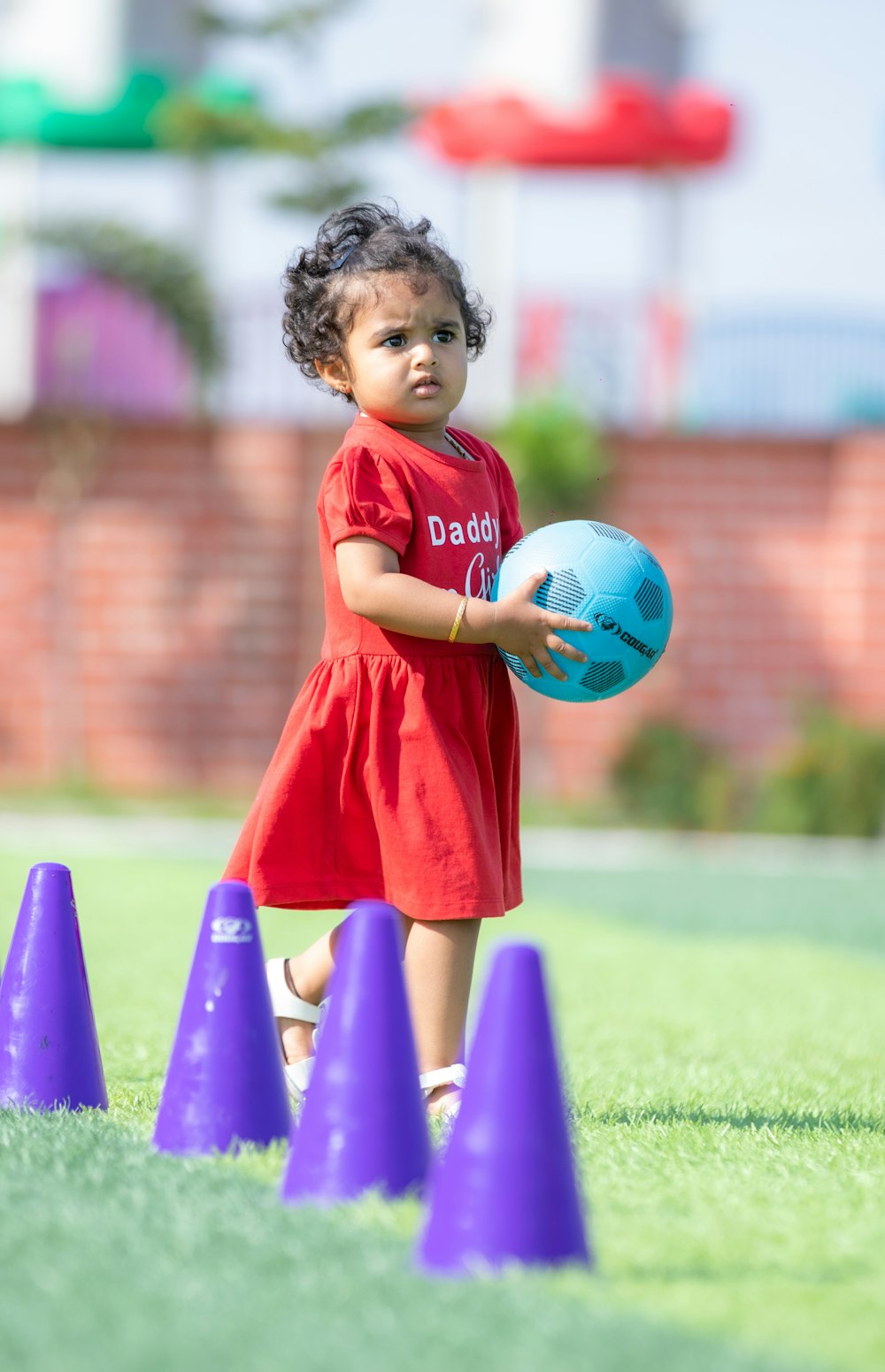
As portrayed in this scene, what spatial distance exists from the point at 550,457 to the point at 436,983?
13686 millimetres

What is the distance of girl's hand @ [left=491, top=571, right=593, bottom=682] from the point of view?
3836 mm

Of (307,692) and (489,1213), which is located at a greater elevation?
(307,692)

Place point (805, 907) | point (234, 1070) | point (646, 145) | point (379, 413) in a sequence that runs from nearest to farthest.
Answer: point (234, 1070) → point (379, 413) → point (805, 907) → point (646, 145)

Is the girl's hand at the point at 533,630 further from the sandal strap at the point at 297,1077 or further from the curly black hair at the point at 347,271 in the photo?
the sandal strap at the point at 297,1077

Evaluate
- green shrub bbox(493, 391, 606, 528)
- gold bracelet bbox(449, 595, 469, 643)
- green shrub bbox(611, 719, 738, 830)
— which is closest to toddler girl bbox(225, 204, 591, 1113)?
gold bracelet bbox(449, 595, 469, 643)

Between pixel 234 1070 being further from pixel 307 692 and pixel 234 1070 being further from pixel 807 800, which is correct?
pixel 807 800

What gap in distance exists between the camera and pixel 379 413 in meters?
4.11

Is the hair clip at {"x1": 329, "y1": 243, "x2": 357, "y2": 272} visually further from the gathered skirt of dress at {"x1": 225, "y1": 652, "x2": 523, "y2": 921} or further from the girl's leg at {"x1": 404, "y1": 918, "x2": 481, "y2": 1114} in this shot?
the girl's leg at {"x1": 404, "y1": 918, "x2": 481, "y2": 1114}

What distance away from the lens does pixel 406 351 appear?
4059mm

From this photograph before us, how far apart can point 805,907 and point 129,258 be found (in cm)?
1085

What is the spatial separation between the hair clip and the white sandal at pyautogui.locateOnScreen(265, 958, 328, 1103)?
5.19 feet

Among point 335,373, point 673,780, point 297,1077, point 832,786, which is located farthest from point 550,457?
point 297,1077

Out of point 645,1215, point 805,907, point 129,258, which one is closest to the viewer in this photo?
point 645,1215

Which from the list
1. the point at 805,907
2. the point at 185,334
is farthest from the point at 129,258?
the point at 805,907
